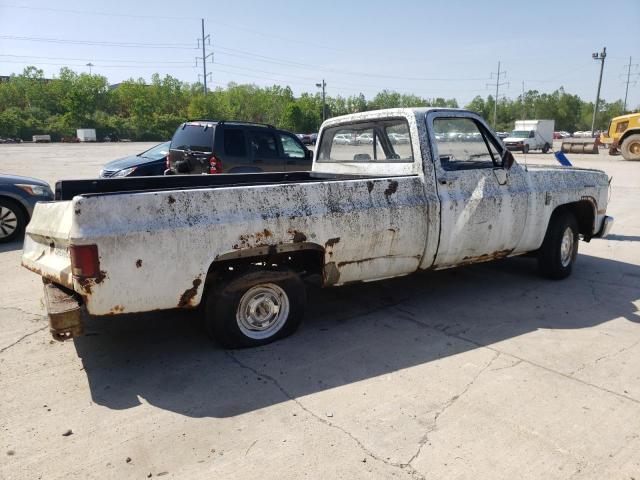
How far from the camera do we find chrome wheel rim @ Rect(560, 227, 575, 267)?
5.80 m

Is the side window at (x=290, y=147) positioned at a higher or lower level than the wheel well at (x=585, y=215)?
higher

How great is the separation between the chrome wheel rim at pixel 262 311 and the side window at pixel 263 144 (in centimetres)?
579

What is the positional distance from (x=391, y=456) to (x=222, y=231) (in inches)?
72.7

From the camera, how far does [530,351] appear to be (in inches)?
156

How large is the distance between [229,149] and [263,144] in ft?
2.56

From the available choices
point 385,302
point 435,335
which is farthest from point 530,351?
point 385,302

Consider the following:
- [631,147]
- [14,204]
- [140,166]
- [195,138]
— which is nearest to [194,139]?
[195,138]

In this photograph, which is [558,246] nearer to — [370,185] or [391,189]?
[391,189]

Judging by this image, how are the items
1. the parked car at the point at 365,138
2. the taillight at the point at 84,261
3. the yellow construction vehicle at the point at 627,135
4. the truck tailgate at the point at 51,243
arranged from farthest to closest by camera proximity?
the yellow construction vehicle at the point at 627,135
the parked car at the point at 365,138
the truck tailgate at the point at 51,243
the taillight at the point at 84,261

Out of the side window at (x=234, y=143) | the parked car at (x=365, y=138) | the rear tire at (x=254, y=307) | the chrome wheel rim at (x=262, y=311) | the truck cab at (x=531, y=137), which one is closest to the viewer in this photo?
the rear tire at (x=254, y=307)

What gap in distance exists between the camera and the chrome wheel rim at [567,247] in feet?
19.0

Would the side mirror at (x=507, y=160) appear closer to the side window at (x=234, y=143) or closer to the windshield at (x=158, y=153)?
the side window at (x=234, y=143)

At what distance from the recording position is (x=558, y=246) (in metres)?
5.71

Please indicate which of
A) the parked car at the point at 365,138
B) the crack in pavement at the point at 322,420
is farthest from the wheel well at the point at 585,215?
the crack in pavement at the point at 322,420
